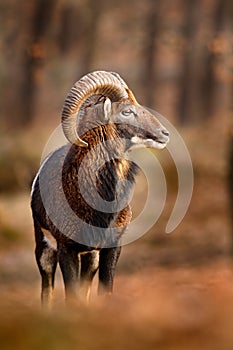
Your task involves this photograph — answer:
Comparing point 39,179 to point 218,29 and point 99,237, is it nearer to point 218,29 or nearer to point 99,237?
point 99,237

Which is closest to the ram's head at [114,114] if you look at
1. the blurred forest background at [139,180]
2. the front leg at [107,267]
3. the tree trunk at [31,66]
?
the front leg at [107,267]

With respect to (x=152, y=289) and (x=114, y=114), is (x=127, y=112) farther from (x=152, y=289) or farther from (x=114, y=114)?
(x=152, y=289)

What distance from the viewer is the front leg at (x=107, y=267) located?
8.45m

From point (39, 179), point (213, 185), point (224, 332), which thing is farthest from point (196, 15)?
point (224, 332)

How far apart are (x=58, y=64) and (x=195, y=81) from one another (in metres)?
7.49

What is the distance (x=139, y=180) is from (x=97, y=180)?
712 inches

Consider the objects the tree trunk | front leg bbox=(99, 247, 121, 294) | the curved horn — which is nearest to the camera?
the curved horn

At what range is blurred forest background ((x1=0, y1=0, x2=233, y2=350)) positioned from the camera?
5.18 meters

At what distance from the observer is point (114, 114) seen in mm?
8492

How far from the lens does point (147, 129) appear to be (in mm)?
8367

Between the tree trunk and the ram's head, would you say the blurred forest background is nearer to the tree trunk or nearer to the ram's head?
the tree trunk

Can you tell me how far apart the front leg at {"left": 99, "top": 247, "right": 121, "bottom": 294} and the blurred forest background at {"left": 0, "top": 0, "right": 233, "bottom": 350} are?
172mm

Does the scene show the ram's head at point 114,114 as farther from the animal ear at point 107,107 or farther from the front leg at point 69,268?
the front leg at point 69,268

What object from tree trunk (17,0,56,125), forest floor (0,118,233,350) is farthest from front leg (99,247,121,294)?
tree trunk (17,0,56,125)
